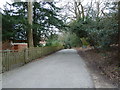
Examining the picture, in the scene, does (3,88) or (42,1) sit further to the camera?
(42,1)

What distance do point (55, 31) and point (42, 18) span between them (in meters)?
2.58

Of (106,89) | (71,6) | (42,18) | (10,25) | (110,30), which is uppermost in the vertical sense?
(71,6)

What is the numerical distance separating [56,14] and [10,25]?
7.33 m

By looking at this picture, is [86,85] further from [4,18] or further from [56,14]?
[56,14]

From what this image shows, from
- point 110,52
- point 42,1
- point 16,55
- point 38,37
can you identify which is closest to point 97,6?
point 42,1

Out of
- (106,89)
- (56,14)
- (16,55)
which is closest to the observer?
(106,89)

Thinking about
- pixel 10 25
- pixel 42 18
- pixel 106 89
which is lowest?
pixel 106 89

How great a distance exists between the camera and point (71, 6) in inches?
1017

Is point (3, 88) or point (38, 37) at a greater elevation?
point (38, 37)

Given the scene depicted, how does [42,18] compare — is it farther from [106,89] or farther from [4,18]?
[106,89]

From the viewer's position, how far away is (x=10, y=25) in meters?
12.0

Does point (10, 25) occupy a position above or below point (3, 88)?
above

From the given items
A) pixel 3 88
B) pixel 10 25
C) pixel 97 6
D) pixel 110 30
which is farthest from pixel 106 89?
pixel 97 6

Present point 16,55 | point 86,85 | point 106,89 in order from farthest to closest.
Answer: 1. point 16,55
2. point 86,85
3. point 106,89
